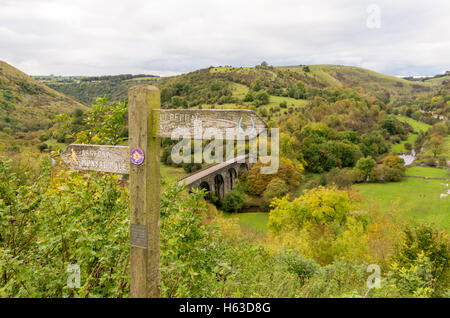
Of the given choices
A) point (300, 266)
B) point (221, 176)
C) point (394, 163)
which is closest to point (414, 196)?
point (394, 163)

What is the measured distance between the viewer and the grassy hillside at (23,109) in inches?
1623

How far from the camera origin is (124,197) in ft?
11.7

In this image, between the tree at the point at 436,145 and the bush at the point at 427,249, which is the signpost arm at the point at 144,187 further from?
the tree at the point at 436,145

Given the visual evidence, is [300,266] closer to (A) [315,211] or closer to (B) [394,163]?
(A) [315,211]

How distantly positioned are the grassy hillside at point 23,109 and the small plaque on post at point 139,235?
97.6 feet

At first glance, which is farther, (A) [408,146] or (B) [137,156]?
(A) [408,146]

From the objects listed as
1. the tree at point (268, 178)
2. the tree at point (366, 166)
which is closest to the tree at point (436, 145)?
the tree at point (366, 166)

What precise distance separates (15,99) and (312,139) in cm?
7321

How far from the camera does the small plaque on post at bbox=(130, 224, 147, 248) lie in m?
2.28

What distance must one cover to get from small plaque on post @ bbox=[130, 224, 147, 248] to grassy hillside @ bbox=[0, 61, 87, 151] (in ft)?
97.6

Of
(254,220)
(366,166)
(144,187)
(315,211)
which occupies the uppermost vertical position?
(144,187)

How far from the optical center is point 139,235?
2295mm

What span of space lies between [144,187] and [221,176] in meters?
38.3

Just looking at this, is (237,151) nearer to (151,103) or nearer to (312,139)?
(312,139)
